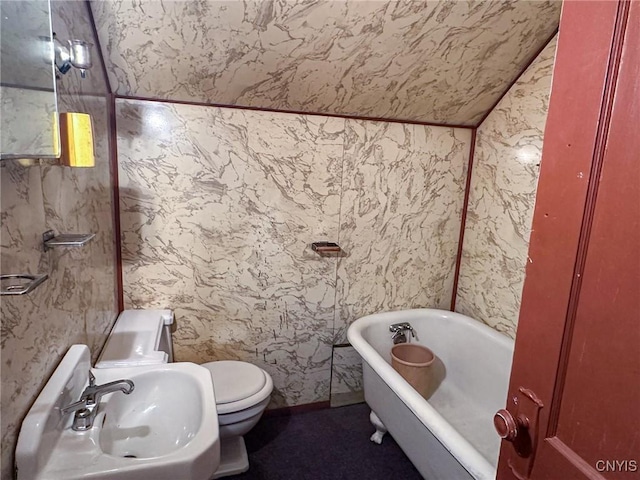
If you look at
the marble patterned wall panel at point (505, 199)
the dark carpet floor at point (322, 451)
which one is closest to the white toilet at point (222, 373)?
the dark carpet floor at point (322, 451)

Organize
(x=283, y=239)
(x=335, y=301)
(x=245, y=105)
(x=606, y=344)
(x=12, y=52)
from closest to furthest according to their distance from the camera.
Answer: (x=606, y=344) → (x=12, y=52) → (x=245, y=105) → (x=283, y=239) → (x=335, y=301)

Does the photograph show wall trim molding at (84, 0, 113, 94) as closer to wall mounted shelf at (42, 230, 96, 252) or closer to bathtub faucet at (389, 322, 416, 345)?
wall mounted shelf at (42, 230, 96, 252)

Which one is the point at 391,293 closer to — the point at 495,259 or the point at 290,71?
the point at 495,259

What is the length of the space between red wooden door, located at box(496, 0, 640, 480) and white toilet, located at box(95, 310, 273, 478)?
1353mm

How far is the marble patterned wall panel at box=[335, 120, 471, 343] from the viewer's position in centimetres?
233

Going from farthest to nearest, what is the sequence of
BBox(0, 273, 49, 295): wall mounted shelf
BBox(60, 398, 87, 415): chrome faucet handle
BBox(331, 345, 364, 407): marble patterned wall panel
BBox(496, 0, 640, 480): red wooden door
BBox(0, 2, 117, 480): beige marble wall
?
BBox(331, 345, 364, 407): marble patterned wall panel
BBox(60, 398, 87, 415): chrome faucet handle
BBox(0, 2, 117, 480): beige marble wall
BBox(0, 273, 49, 295): wall mounted shelf
BBox(496, 0, 640, 480): red wooden door

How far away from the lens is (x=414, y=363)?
219 centimetres

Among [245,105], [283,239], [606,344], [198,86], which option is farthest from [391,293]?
[606,344]

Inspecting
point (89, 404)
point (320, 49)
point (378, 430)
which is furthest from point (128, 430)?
point (320, 49)

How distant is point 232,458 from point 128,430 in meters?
0.88

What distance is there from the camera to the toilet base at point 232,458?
196cm

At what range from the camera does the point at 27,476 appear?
94cm

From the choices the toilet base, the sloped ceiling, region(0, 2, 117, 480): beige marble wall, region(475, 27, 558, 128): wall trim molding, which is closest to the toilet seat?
the toilet base

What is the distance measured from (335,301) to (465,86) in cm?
149
